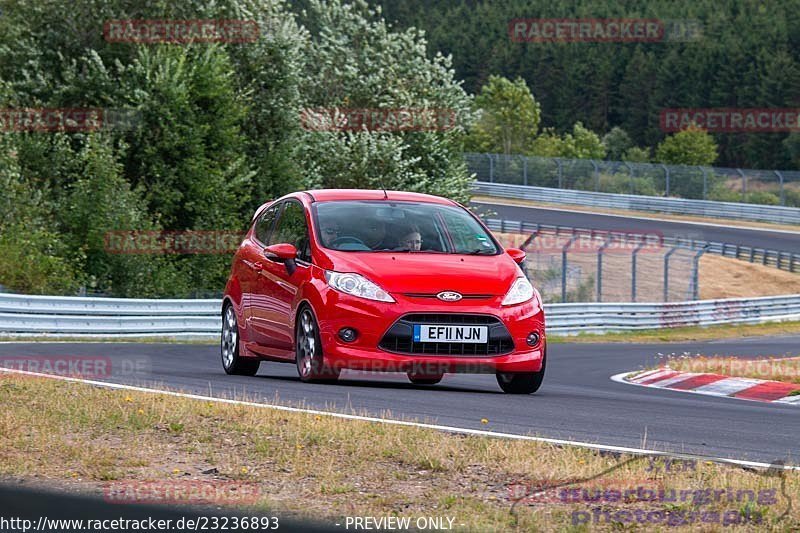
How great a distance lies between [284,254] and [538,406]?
8.35ft

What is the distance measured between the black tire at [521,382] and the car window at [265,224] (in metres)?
2.66

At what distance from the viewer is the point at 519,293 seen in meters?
10.5

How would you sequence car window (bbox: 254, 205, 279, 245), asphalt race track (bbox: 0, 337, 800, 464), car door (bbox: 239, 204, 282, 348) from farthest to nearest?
car window (bbox: 254, 205, 279, 245) → car door (bbox: 239, 204, 282, 348) → asphalt race track (bbox: 0, 337, 800, 464)

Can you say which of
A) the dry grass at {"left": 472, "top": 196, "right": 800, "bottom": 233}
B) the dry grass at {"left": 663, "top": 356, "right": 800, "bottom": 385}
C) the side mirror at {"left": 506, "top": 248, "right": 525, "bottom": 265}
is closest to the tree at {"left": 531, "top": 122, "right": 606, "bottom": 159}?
the dry grass at {"left": 472, "top": 196, "right": 800, "bottom": 233}

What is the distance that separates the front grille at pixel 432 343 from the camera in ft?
33.2

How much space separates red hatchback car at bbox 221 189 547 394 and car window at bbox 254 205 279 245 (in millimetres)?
180

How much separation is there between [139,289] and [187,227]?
590 cm

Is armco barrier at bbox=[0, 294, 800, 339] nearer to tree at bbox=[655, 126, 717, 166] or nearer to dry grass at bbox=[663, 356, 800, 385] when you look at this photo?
dry grass at bbox=[663, 356, 800, 385]

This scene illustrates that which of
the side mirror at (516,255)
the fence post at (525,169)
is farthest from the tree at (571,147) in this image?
the side mirror at (516,255)

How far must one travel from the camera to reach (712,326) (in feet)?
108

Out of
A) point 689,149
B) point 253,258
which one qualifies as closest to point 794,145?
point 689,149

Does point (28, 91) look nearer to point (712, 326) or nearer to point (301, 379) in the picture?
point (712, 326)

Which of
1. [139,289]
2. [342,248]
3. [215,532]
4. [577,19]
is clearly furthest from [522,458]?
[577,19]

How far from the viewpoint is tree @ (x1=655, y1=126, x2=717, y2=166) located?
9725 centimetres
